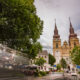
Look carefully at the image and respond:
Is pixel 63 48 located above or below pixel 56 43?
below

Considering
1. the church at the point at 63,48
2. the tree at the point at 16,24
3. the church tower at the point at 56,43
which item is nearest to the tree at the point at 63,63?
the church at the point at 63,48

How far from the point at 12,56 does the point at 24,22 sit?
8474mm

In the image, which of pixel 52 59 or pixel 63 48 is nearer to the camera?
pixel 52 59

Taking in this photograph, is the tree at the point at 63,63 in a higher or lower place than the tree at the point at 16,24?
lower

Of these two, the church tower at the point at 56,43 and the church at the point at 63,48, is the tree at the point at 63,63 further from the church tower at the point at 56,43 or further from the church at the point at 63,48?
the church tower at the point at 56,43

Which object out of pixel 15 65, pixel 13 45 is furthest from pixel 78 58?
pixel 15 65

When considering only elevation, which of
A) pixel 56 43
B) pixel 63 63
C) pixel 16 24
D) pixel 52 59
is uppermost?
pixel 56 43

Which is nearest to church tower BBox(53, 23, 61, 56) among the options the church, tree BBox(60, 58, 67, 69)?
the church

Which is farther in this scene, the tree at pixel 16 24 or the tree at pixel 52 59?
the tree at pixel 52 59

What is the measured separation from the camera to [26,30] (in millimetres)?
12484

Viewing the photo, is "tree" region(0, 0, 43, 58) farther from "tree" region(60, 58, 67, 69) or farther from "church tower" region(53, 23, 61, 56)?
"church tower" region(53, 23, 61, 56)

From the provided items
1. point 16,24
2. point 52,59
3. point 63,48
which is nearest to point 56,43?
point 63,48

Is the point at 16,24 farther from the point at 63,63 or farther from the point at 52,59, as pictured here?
the point at 52,59

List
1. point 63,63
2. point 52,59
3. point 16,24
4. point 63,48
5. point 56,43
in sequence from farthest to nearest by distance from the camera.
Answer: point 56,43 < point 63,48 < point 52,59 < point 63,63 < point 16,24
